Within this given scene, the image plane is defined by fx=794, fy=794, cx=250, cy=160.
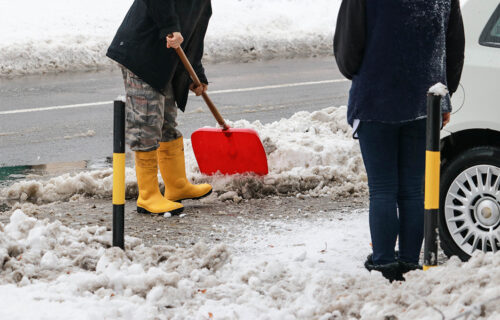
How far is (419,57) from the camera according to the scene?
4129 millimetres

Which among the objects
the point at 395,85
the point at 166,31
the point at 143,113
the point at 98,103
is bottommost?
the point at 98,103

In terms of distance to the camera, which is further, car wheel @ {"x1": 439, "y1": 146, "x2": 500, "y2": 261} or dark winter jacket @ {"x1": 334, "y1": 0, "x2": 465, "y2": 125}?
car wheel @ {"x1": 439, "y1": 146, "x2": 500, "y2": 261}

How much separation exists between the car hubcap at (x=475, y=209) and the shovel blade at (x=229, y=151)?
6.40ft

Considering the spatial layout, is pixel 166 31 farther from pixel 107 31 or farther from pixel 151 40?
pixel 107 31

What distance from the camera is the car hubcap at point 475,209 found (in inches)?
175

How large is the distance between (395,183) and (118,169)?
5.10ft

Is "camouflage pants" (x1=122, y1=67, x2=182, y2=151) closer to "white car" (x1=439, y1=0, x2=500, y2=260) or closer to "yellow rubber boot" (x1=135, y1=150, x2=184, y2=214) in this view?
"yellow rubber boot" (x1=135, y1=150, x2=184, y2=214)

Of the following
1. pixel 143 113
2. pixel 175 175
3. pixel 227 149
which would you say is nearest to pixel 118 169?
pixel 143 113

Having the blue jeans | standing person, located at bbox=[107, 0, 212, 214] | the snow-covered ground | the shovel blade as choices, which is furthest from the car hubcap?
the snow-covered ground

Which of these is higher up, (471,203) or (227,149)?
(471,203)

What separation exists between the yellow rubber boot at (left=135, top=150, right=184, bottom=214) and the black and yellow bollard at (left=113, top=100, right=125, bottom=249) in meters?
1.15

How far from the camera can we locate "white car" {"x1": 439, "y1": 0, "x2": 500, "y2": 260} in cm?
446

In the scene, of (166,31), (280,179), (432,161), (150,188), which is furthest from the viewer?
(280,179)

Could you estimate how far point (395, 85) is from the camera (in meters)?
4.14
